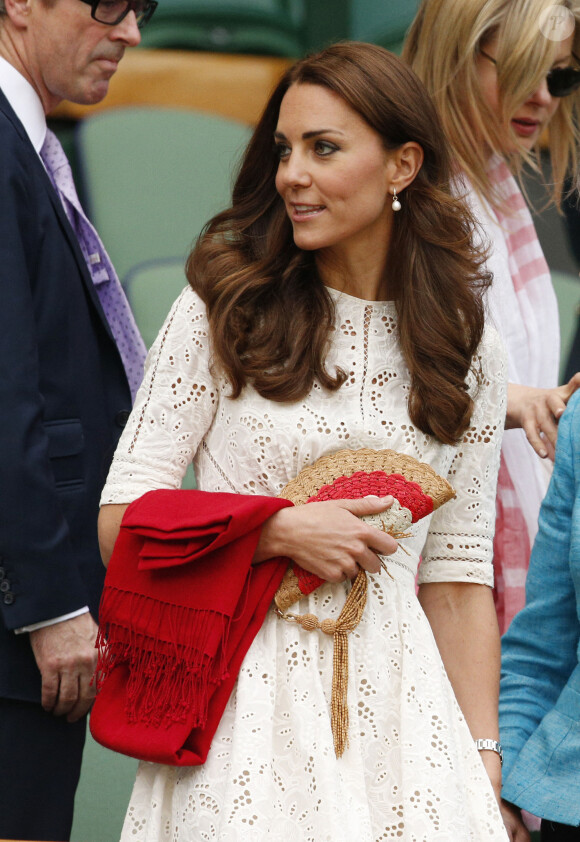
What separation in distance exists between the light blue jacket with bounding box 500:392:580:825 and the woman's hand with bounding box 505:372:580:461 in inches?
5.1

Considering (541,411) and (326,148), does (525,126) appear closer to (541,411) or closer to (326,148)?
(541,411)

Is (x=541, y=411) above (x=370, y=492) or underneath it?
underneath

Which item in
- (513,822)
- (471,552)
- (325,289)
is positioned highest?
(325,289)

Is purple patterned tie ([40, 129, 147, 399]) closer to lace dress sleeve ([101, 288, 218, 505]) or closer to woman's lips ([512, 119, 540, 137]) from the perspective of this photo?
lace dress sleeve ([101, 288, 218, 505])

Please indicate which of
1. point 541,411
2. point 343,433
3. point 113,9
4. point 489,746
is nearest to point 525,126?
point 541,411

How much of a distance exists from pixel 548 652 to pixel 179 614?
0.75 meters

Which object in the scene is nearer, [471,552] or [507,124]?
[471,552]

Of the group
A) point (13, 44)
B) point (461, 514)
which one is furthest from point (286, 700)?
point (13, 44)

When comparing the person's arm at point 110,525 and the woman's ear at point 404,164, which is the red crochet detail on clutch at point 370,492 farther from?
the woman's ear at point 404,164

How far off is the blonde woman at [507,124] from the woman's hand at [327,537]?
3.15ft

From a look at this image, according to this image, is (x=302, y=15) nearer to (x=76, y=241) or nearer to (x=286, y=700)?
(x=76, y=241)

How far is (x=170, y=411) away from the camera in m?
2.00

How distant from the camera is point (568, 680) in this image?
222 centimetres

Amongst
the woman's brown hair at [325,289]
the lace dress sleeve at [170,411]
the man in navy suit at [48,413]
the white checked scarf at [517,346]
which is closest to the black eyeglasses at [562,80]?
the white checked scarf at [517,346]
